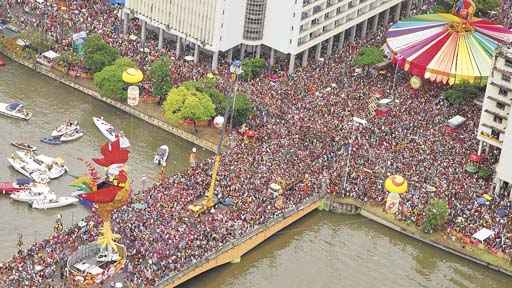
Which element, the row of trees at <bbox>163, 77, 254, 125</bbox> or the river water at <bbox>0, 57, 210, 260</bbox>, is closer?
the river water at <bbox>0, 57, 210, 260</bbox>

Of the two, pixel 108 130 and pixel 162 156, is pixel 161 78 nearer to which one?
pixel 108 130

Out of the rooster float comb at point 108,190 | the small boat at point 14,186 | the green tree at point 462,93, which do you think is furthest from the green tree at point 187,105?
the green tree at point 462,93

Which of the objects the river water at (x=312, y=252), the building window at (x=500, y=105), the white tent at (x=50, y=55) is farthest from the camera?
the white tent at (x=50, y=55)

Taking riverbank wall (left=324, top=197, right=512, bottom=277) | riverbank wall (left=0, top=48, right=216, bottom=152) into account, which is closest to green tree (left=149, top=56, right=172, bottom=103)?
riverbank wall (left=0, top=48, right=216, bottom=152)

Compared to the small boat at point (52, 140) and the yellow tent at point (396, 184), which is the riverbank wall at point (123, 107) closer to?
the small boat at point (52, 140)

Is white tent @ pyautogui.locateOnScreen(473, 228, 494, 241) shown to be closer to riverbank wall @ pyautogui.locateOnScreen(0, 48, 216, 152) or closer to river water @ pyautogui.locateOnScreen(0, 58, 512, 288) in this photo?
river water @ pyautogui.locateOnScreen(0, 58, 512, 288)

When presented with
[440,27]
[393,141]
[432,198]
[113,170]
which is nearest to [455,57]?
[440,27]
